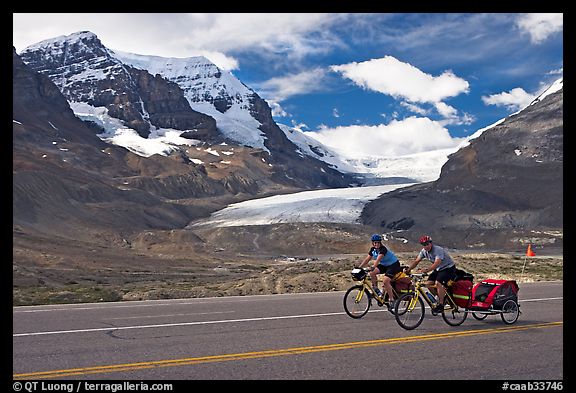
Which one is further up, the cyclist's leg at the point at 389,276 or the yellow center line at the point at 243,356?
the cyclist's leg at the point at 389,276

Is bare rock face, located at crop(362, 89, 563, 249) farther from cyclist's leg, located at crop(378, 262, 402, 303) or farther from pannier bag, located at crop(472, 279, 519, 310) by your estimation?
cyclist's leg, located at crop(378, 262, 402, 303)

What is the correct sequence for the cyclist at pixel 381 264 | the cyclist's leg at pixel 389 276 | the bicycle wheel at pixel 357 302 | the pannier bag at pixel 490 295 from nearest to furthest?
1. the pannier bag at pixel 490 295
2. the cyclist's leg at pixel 389 276
3. the cyclist at pixel 381 264
4. the bicycle wheel at pixel 357 302

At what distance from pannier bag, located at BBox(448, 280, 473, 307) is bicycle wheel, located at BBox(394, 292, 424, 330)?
76 cm

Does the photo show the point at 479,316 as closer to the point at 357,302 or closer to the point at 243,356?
the point at 357,302

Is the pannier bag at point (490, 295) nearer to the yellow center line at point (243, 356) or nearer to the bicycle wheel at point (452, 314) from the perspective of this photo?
the bicycle wheel at point (452, 314)

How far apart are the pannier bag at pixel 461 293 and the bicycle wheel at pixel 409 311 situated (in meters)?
0.76

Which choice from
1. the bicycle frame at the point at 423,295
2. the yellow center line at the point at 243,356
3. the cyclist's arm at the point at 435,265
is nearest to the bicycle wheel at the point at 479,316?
the yellow center line at the point at 243,356

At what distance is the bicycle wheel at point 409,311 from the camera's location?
12.0 metres

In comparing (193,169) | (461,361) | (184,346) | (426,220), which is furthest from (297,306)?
(193,169)

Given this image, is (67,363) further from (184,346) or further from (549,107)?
(549,107)

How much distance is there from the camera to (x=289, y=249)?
99.4 metres

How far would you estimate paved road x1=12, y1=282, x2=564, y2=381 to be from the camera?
848cm

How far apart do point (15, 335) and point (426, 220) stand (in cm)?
10692
